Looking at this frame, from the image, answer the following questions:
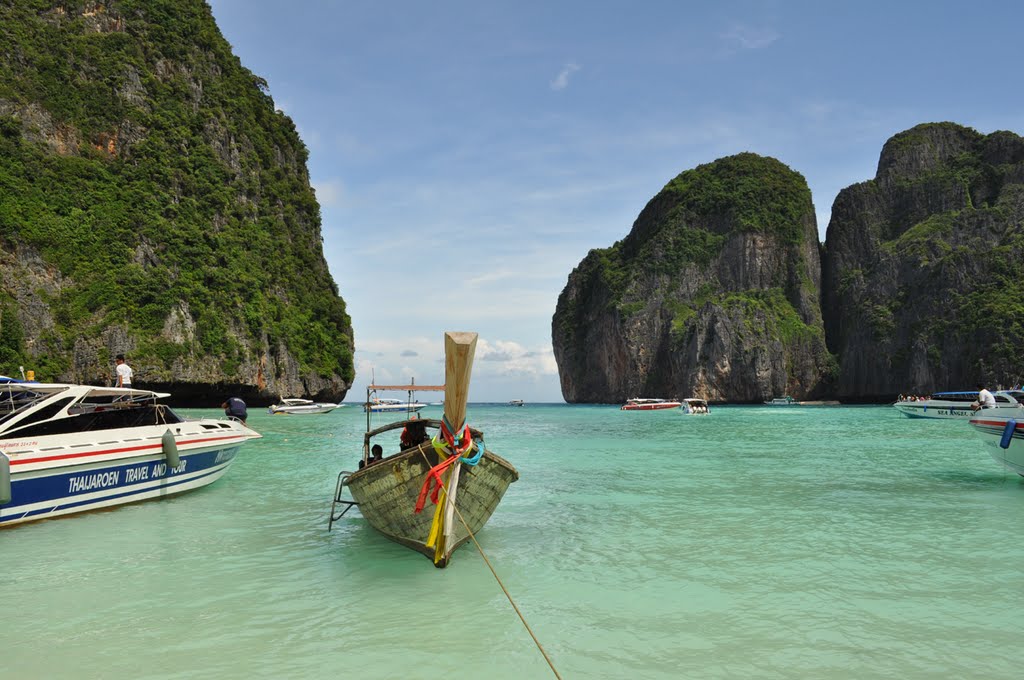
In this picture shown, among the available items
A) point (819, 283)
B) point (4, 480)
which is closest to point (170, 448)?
point (4, 480)

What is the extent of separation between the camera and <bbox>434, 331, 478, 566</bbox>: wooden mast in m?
6.54

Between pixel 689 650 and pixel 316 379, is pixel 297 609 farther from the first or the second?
pixel 316 379

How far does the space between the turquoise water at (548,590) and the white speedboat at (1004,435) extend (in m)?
0.69

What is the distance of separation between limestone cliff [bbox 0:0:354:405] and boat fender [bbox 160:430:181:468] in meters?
39.8

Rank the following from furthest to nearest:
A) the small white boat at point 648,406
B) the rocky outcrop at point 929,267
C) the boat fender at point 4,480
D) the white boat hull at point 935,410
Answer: the rocky outcrop at point 929,267 < the small white boat at point 648,406 < the white boat hull at point 935,410 < the boat fender at point 4,480

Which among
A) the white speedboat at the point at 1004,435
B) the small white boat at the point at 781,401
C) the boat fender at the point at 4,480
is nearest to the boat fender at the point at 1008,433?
the white speedboat at the point at 1004,435

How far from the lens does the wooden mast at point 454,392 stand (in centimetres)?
654

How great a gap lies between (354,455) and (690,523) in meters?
15.7

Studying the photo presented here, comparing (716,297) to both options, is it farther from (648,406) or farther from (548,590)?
(548,590)

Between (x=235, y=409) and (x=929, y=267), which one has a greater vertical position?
(x=929, y=267)

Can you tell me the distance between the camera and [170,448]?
12.6 meters

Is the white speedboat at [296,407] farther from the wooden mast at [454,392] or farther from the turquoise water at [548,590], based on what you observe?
the wooden mast at [454,392]

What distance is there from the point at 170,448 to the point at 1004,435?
17797 mm

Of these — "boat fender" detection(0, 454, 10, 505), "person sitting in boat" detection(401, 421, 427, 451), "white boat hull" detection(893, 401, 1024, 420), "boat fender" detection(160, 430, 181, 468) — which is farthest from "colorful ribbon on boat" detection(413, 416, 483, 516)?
"white boat hull" detection(893, 401, 1024, 420)
